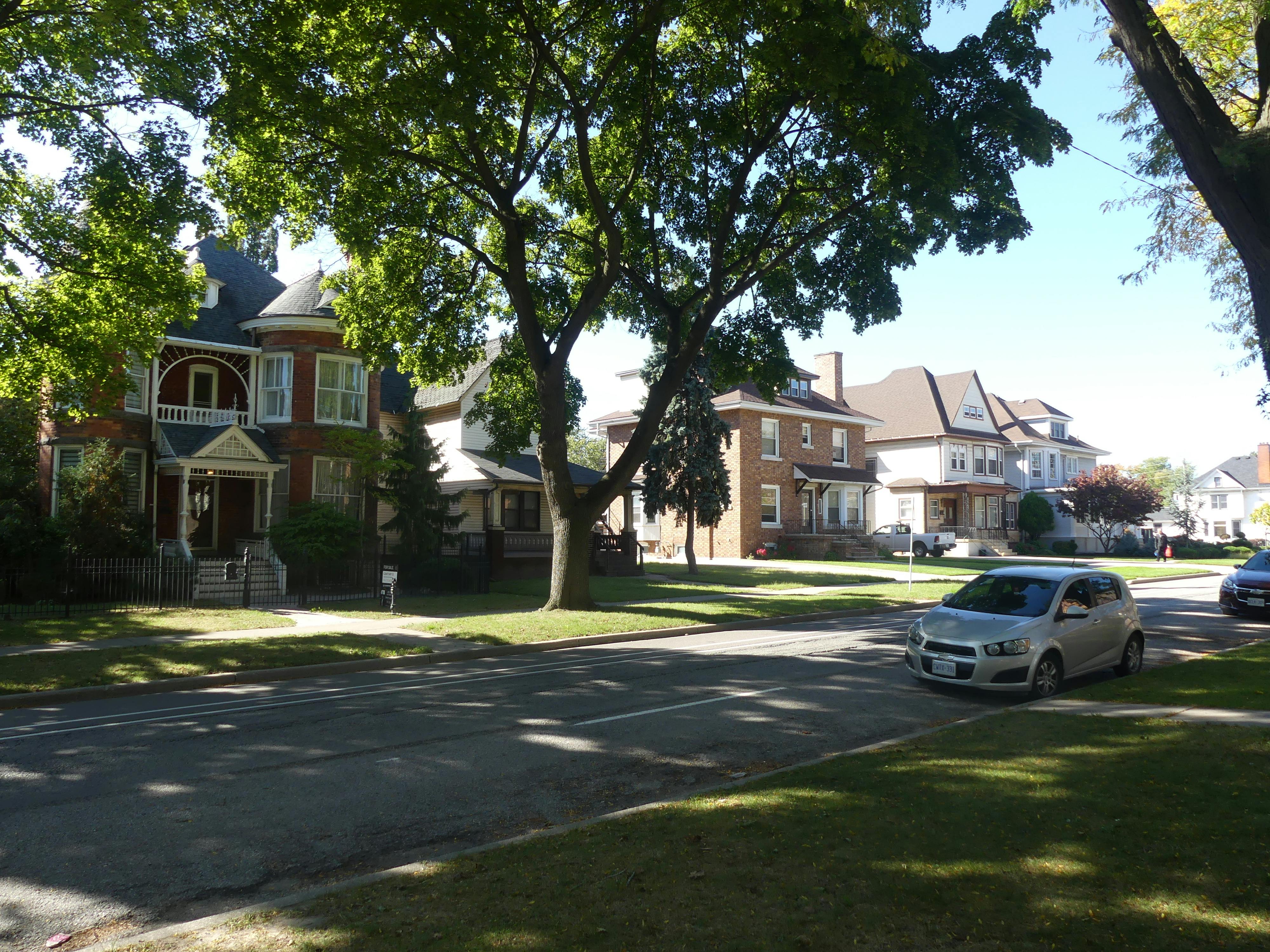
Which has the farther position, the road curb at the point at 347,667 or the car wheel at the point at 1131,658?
the car wheel at the point at 1131,658

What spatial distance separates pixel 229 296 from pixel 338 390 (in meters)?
5.62

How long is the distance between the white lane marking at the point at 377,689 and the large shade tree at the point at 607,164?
5.64m

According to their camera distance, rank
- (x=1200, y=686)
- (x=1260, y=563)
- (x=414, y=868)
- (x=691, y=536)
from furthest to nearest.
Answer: (x=691, y=536), (x=1260, y=563), (x=1200, y=686), (x=414, y=868)

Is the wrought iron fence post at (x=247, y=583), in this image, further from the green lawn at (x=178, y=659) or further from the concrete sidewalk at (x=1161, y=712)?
the concrete sidewalk at (x=1161, y=712)

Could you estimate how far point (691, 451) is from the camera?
108 ft

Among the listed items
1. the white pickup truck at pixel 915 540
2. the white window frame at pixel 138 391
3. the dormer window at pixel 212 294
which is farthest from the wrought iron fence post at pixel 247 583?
the white pickup truck at pixel 915 540

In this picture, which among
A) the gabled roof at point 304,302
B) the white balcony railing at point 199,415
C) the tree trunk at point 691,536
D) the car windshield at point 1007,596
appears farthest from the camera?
the tree trunk at point 691,536

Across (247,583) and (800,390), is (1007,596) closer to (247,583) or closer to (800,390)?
(247,583)

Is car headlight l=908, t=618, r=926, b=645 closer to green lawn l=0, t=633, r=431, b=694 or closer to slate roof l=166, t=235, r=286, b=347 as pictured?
green lawn l=0, t=633, r=431, b=694

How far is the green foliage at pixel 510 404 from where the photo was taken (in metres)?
22.6

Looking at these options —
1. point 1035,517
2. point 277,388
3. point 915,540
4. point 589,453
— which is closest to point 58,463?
point 277,388

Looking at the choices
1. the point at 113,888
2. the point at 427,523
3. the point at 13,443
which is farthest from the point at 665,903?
the point at 13,443

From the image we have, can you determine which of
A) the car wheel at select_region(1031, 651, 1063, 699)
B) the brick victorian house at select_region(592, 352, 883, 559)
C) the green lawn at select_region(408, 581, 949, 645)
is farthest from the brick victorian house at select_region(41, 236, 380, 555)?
the car wheel at select_region(1031, 651, 1063, 699)

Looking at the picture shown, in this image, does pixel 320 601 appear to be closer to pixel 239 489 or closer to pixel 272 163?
pixel 239 489
